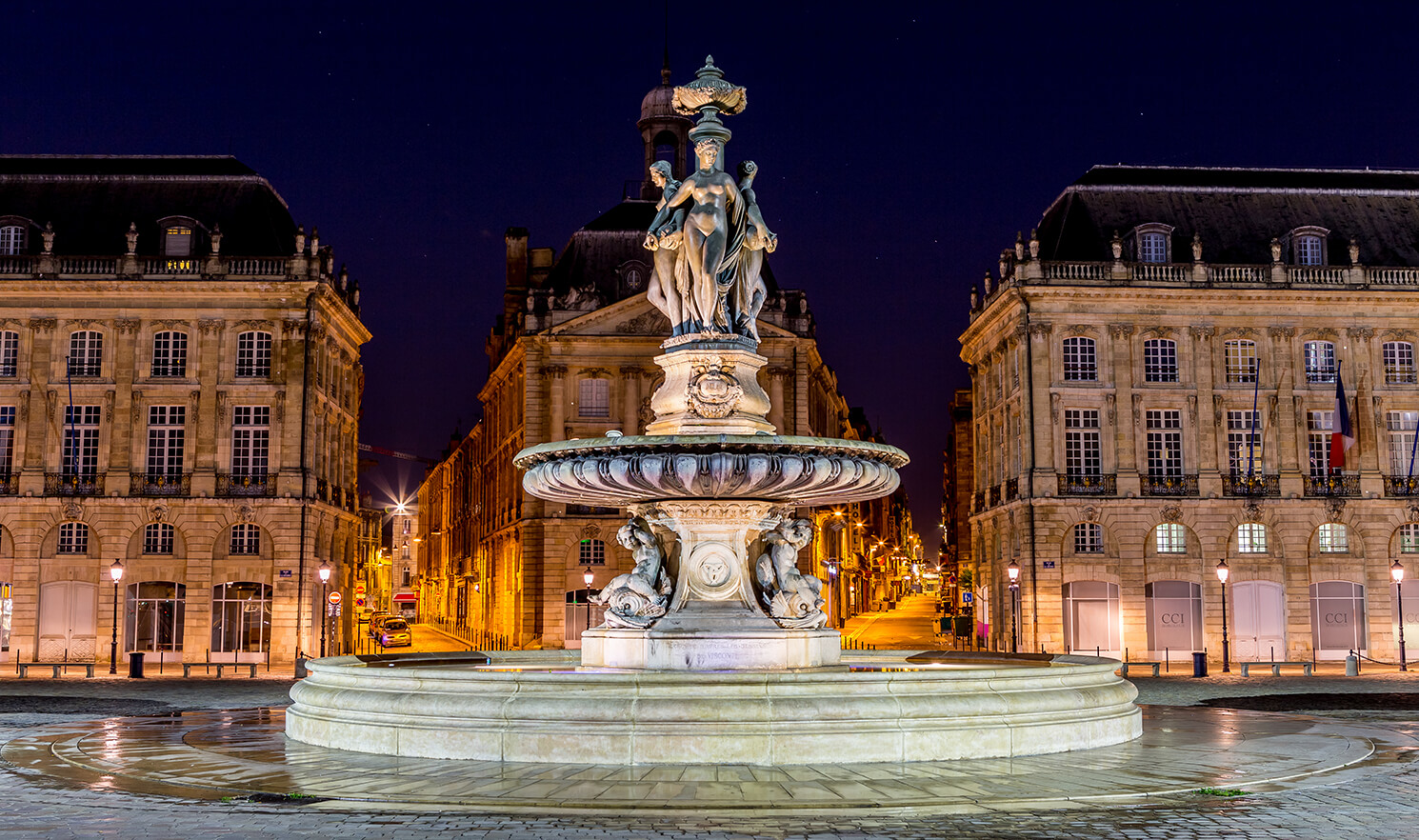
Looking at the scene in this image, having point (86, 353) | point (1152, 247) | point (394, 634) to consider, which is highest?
point (1152, 247)

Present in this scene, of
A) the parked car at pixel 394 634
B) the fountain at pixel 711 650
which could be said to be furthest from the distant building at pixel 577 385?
the fountain at pixel 711 650

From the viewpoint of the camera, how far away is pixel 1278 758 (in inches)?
532

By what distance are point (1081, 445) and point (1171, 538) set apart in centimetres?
444

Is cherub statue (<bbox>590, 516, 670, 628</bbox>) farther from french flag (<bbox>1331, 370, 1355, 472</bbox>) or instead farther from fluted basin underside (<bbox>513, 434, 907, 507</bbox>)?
french flag (<bbox>1331, 370, 1355, 472</bbox>)

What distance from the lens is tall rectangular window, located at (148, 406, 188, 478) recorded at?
5088cm

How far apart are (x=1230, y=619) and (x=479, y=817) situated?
45613mm

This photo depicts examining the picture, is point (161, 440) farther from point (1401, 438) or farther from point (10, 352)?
point (1401, 438)

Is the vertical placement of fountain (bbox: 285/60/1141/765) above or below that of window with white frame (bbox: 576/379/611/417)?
below

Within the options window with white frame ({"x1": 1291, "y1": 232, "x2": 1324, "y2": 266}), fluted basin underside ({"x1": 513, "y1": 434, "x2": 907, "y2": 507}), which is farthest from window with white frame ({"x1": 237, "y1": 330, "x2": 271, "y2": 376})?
fluted basin underside ({"x1": 513, "y1": 434, "x2": 907, "y2": 507})

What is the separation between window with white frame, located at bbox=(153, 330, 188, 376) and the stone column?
16354mm

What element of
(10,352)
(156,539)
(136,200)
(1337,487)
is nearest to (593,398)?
(156,539)

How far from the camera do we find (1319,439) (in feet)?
173

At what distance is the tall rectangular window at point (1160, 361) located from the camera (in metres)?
52.7

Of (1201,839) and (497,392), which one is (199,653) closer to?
(497,392)
